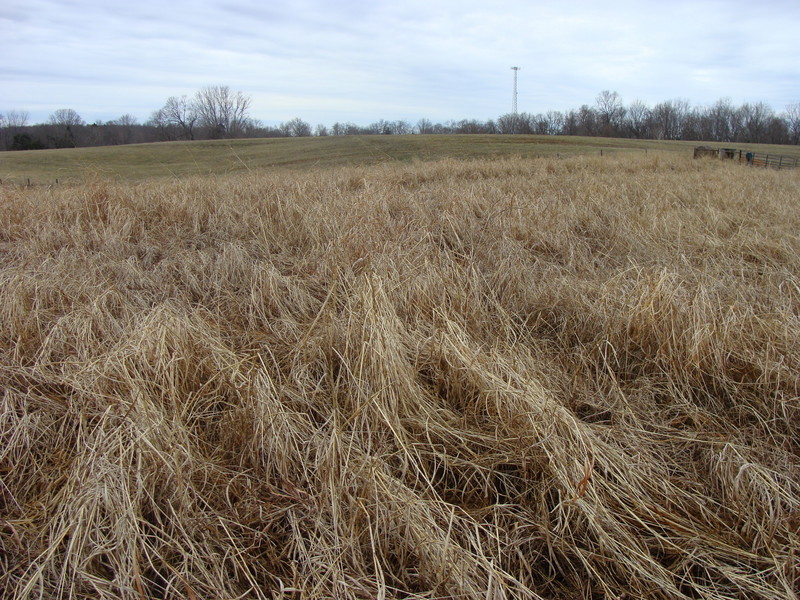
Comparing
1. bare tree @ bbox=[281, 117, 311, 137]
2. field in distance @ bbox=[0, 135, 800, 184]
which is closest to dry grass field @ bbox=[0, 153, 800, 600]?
field in distance @ bbox=[0, 135, 800, 184]

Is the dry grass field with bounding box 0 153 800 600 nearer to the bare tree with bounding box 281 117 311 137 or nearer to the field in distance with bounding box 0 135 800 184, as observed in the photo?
the field in distance with bounding box 0 135 800 184

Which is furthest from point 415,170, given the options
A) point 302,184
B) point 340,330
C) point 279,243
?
point 340,330

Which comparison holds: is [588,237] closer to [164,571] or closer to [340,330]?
[340,330]

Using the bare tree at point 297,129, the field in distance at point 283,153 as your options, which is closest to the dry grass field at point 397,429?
the field in distance at point 283,153

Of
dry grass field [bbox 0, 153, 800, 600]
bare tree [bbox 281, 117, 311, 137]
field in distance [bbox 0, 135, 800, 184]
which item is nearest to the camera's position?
dry grass field [bbox 0, 153, 800, 600]

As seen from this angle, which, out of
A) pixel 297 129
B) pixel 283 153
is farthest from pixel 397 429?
pixel 297 129

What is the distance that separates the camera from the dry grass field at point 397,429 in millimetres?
1602

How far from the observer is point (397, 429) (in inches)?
82.1

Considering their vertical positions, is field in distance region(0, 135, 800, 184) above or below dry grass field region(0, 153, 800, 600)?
above

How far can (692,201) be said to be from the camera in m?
6.92

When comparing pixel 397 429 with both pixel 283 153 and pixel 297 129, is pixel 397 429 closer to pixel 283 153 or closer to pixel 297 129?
pixel 283 153

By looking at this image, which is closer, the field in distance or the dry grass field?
the dry grass field

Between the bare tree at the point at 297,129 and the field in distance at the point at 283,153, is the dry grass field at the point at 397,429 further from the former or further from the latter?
the bare tree at the point at 297,129

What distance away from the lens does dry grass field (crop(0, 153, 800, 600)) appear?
1.60 m
